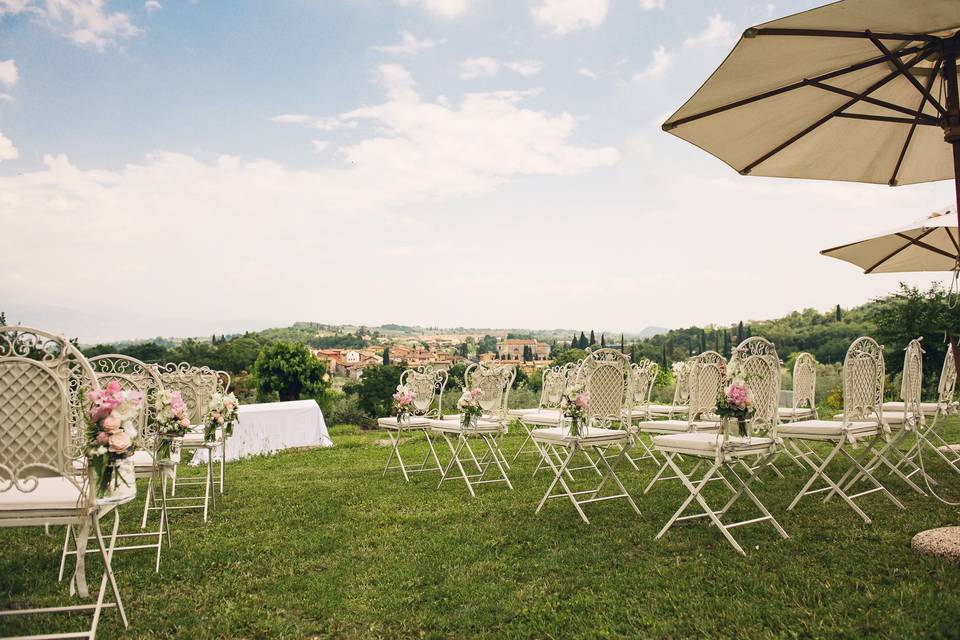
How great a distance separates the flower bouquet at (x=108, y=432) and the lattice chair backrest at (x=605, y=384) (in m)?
3.39

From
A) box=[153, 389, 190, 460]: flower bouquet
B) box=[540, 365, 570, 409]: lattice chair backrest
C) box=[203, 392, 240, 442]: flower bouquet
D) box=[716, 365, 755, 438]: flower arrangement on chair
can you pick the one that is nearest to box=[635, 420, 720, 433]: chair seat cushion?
box=[716, 365, 755, 438]: flower arrangement on chair

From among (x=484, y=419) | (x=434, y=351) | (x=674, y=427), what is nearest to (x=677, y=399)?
(x=674, y=427)

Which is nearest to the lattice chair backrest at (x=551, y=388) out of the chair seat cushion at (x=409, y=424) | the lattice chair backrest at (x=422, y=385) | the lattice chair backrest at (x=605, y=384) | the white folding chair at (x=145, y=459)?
the lattice chair backrest at (x=422, y=385)

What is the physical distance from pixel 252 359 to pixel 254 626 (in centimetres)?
1404

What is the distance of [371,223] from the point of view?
26.4 m

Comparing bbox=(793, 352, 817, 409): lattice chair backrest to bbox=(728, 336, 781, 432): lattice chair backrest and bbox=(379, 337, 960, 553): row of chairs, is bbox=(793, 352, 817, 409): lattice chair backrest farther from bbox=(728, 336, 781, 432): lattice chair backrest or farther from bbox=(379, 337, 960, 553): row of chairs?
bbox=(728, 336, 781, 432): lattice chair backrest

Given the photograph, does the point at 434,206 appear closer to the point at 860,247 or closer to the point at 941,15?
the point at 860,247

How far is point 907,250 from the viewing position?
701 cm

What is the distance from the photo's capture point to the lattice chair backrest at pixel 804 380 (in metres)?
6.12

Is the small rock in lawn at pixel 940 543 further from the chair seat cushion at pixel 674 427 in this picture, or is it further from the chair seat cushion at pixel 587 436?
the chair seat cushion at pixel 674 427

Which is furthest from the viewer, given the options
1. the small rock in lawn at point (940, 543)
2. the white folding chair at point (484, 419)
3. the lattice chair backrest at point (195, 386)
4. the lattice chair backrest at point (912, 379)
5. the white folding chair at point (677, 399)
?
the white folding chair at point (677, 399)

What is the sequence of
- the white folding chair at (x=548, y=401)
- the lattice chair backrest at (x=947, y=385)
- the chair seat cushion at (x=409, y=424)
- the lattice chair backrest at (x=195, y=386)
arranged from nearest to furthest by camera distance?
1. the lattice chair backrest at (x=195, y=386)
2. the lattice chair backrest at (x=947, y=385)
3. the chair seat cushion at (x=409, y=424)
4. the white folding chair at (x=548, y=401)

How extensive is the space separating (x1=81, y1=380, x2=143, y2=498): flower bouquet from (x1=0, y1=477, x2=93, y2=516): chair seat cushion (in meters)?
0.12

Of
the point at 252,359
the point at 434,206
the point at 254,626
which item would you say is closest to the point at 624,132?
the point at 434,206
